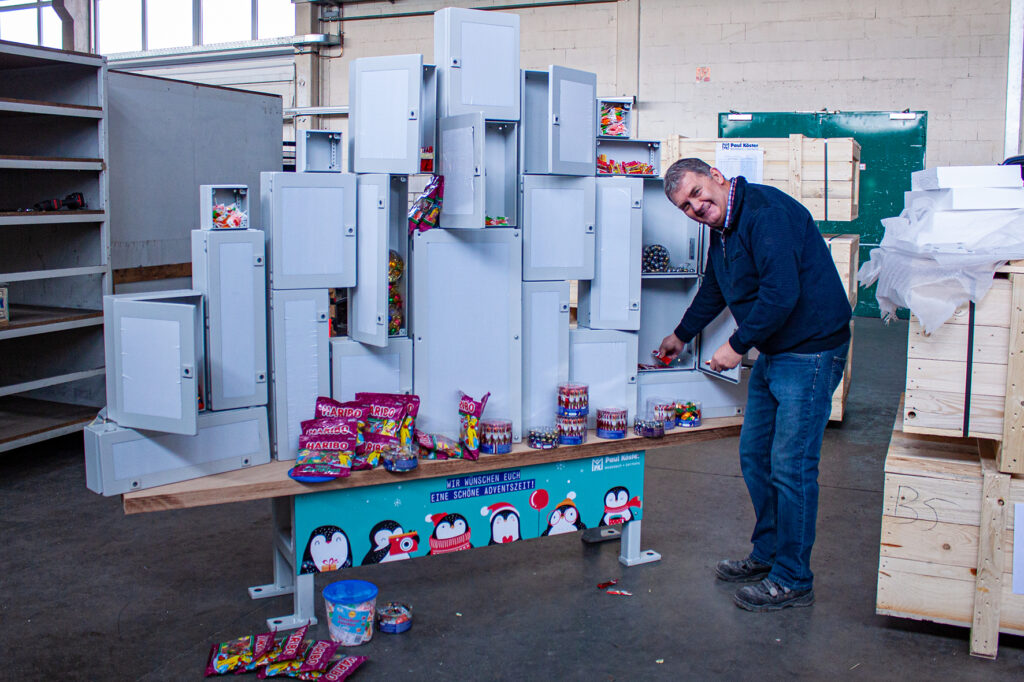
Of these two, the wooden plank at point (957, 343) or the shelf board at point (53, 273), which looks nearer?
the wooden plank at point (957, 343)

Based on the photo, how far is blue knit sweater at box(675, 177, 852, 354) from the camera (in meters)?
3.21

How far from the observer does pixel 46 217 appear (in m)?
4.96

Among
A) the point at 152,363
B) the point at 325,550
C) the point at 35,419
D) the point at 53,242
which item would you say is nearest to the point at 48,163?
the point at 53,242

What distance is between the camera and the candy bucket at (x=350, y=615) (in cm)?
307

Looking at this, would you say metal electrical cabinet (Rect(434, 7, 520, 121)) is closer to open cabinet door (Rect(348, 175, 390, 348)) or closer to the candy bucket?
open cabinet door (Rect(348, 175, 390, 348))

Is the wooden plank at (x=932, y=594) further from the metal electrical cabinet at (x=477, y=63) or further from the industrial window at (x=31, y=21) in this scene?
the industrial window at (x=31, y=21)

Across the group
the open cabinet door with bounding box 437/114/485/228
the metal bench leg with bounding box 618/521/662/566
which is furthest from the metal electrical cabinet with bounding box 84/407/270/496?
the metal bench leg with bounding box 618/521/662/566

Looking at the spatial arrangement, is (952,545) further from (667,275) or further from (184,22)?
(184,22)

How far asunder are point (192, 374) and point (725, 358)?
1854mm

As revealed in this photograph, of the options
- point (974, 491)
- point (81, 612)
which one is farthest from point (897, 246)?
point (81, 612)

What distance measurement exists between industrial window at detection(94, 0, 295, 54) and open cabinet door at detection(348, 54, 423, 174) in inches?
422

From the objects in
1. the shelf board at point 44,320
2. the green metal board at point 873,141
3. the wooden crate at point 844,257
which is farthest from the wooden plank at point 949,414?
the green metal board at point 873,141

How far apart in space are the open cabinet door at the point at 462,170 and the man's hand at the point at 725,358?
3.34 feet

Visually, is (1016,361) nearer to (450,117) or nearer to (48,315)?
(450,117)
